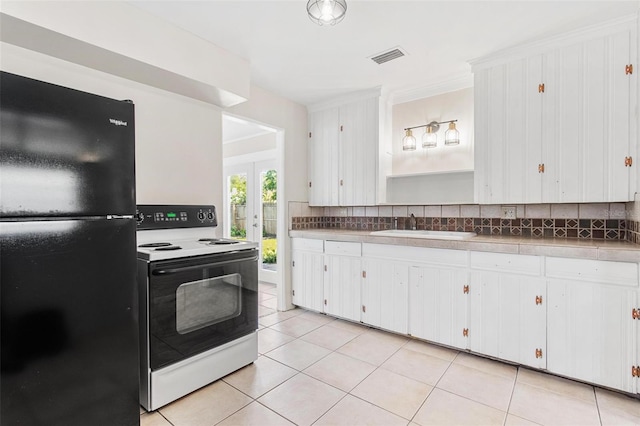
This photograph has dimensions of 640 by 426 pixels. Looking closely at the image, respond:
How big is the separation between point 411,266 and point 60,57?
2948 millimetres

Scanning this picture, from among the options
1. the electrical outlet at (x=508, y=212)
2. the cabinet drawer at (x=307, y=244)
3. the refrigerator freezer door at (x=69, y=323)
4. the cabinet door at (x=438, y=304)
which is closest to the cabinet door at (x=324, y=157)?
the cabinet drawer at (x=307, y=244)

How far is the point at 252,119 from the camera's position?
327 centimetres

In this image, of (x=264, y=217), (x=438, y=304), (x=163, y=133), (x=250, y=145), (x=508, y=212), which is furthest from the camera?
(x=250, y=145)

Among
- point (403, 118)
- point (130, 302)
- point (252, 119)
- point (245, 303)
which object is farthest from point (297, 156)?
point (130, 302)

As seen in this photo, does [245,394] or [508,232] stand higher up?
[508,232]

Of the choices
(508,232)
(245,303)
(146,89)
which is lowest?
(245,303)

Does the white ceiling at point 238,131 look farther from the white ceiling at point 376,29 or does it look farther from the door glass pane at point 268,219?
the white ceiling at point 376,29

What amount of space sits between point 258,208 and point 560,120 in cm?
395

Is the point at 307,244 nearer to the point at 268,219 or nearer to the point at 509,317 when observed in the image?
the point at 268,219

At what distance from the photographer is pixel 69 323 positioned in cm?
141

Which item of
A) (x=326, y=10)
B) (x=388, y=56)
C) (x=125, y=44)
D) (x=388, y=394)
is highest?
(x=388, y=56)

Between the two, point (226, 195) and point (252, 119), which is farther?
point (226, 195)

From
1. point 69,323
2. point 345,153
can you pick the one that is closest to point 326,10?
point 345,153

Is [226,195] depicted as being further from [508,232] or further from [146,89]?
[508,232]
